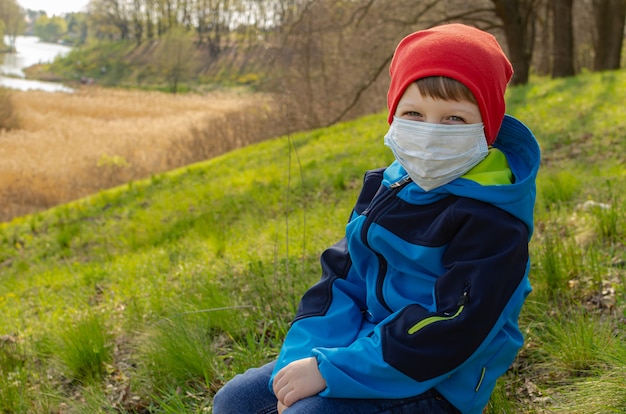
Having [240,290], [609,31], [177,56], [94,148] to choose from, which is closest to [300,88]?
[94,148]

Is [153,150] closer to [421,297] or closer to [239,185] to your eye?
[239,185]

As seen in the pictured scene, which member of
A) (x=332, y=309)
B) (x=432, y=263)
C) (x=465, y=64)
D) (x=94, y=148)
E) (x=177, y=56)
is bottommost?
(x=94, y=148)

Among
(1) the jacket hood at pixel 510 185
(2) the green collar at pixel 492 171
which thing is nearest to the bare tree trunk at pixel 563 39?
(1) the jacket hood at pixel 510 185

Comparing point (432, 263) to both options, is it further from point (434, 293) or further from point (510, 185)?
point (510, 185)

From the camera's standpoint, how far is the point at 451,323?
5.02 ft

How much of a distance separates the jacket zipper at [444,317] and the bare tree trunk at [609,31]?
53.7ft

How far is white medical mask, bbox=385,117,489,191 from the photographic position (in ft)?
5.47

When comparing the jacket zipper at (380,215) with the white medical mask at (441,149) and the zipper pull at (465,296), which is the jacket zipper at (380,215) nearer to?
the white medical mask at (441,149)

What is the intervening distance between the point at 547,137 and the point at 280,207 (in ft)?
12.0

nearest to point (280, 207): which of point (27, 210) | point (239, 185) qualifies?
point (239, 185)

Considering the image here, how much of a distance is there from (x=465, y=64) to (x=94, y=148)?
17.7 m

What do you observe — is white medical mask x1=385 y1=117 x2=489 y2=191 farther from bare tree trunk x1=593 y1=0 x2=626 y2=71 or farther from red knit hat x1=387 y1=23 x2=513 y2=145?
bare tree trunk x1=593 y1=0 x2=626 y2=71

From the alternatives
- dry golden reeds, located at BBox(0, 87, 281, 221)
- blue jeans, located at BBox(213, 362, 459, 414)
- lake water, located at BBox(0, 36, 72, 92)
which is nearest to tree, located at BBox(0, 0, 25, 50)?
lake water, located at BBox(0, 36, 72, 92)

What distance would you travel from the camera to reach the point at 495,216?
1571 millimetres
